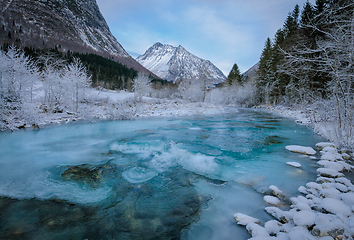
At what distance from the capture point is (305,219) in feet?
6.43

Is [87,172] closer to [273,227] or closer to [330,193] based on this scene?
[273,227]

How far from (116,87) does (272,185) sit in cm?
6274

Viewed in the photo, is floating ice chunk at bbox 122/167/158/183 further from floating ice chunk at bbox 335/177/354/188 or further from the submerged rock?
floating ice chunk at bbox 335/177/354/188

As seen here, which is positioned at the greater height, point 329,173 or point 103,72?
point 103,72

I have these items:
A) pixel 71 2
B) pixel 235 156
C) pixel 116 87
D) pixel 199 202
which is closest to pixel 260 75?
pixel 235 156

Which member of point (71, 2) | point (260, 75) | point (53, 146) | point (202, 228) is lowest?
point (53, 146)

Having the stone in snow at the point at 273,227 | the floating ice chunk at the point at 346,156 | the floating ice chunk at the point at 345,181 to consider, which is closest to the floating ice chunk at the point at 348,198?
the floating ice chunk at the point at 345,181

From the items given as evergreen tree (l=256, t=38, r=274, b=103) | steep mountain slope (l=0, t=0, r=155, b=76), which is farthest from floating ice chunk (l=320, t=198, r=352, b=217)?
steep mountain slope (l=0, t=0, r=155, b=76)

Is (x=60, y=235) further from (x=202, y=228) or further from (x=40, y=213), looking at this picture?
(x=202, y=228)

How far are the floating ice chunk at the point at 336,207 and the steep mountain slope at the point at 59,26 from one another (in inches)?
3177

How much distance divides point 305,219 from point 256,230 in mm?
636

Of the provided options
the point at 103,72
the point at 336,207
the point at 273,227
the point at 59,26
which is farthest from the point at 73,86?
the point at 59,26

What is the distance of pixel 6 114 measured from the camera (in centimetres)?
968

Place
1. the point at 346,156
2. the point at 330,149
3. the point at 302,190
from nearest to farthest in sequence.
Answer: the point at 302,190, the point at 346,156, the point at 330,149
